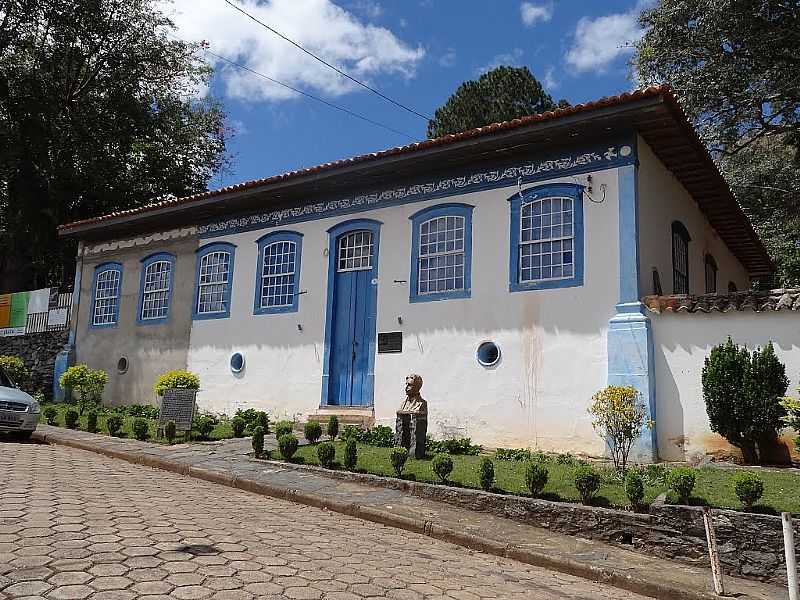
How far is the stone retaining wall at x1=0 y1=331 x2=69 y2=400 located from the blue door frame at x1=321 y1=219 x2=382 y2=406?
851cm

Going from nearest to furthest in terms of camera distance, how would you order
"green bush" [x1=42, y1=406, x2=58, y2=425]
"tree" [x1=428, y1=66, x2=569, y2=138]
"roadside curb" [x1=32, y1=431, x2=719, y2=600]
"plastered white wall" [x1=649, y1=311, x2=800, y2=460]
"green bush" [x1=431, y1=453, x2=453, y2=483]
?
"roadside curb" [x1=32, y1=431, x2=719, y2=600] < "green bush" [x1=431, y1=453, x2=453, y2=483] < "plastered white wall" [x1=649, y1=311, x2=800, y2=460] < "green bush" [x1=42, y1=406, x2=58, y2=425] < "tree" [x1=428, y1=66, x2=569, y2=138]

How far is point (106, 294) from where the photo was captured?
53.8 feet

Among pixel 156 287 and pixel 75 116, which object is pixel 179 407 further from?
pixel 75 116

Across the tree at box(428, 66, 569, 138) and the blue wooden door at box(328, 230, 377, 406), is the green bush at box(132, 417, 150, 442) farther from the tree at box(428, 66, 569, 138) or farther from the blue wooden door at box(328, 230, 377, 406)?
the tree at box(428, 66, 569, 138)

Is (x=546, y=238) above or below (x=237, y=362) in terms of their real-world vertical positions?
above

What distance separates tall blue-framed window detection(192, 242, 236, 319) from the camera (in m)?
13.9

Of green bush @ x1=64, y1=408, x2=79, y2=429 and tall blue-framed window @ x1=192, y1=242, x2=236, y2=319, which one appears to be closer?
green bush @ x1=64, y1=408, x2=79, y2=429

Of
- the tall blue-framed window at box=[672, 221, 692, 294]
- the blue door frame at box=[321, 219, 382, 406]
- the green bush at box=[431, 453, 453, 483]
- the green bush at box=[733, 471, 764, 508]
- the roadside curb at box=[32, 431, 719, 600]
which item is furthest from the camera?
the blue door frame at box=[321, 219, 382, 406]

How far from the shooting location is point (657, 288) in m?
9.92

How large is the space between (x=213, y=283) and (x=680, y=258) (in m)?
9.16

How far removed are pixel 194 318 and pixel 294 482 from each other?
7.52m

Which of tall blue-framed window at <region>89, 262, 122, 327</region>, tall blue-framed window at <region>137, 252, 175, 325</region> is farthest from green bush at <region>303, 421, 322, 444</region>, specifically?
tall blue-framed window at <region>89, 262, 122, 327</region>

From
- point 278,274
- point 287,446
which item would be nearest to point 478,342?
point 287,446

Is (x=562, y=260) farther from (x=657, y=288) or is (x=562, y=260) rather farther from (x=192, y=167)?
(x=192, y=167)
